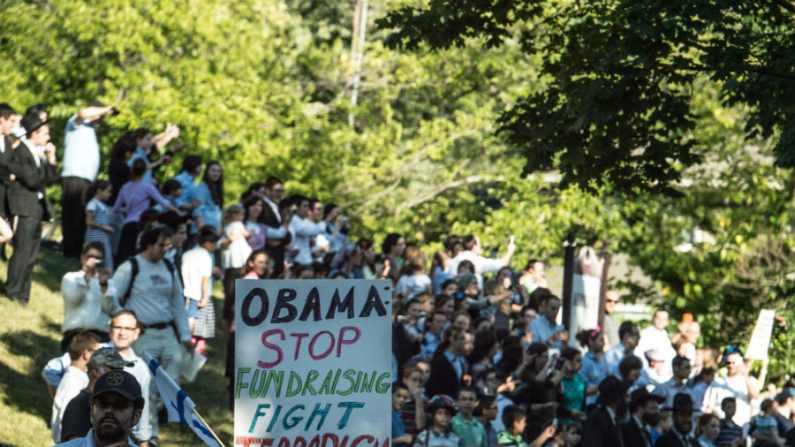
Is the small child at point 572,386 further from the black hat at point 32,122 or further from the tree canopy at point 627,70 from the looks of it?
the black hat at point 32,122

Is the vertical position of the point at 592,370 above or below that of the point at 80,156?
below

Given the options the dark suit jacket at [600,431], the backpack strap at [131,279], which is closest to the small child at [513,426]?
the dark suit jacket at [600,431]

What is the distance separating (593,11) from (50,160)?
6.40 meters

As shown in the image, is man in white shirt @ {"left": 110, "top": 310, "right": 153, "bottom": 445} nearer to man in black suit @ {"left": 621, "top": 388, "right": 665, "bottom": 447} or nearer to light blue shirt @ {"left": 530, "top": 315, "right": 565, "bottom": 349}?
man in black suit @ {"left": 621, "top": 388, "right": 665, "bottom": 447}

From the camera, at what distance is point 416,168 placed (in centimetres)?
3262

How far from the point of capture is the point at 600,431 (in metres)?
14.5

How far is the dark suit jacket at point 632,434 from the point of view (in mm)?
14930

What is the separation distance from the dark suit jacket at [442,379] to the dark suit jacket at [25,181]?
4.26 m

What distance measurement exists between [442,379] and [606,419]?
1.54 m

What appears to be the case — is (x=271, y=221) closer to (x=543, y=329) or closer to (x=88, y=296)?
(x=543, y=329)

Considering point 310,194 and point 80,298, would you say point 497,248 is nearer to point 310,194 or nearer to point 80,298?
point 310,194

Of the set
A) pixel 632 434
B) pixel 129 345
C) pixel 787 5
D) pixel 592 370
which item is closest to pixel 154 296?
pixel 129 345

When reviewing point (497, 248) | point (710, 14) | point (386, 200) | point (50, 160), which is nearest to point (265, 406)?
point (710, 14)

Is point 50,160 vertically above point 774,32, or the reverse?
point 774,32
